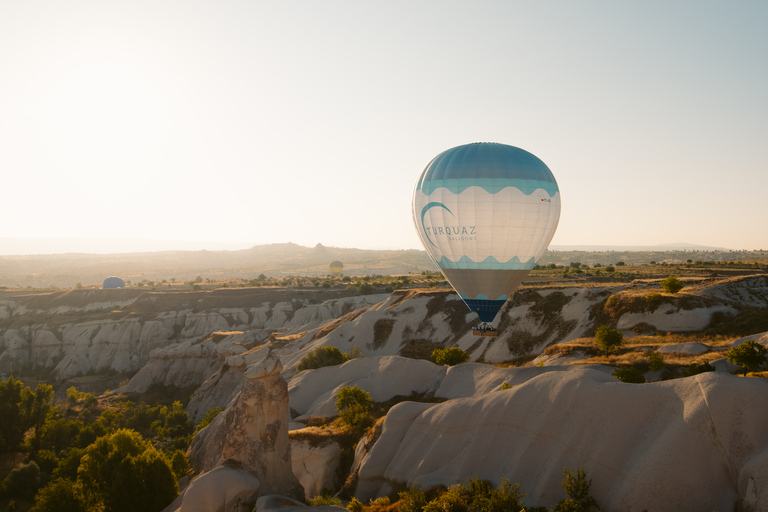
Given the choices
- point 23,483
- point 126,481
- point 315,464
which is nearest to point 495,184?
point 315,464

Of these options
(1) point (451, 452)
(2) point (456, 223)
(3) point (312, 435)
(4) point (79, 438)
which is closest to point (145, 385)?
(4) point (79, 438)

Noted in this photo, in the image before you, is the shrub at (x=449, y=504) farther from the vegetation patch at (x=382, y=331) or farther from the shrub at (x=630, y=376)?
the vegetation patch at (x=382, y=331)

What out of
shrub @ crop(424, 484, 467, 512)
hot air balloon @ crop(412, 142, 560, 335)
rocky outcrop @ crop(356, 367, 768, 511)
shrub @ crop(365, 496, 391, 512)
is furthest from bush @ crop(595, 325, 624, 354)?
shrub @ crop(365, 496, 391, 512)

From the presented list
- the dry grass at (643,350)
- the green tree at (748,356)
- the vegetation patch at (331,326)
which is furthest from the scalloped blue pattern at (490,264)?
the vegetation patch at (331,326)

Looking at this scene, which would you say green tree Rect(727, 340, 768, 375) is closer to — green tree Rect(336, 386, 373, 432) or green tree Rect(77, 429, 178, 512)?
green tree Rect(336, 386, 373, 432)

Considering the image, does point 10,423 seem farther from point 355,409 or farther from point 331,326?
point 331,326

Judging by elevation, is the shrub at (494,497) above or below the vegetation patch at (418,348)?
above

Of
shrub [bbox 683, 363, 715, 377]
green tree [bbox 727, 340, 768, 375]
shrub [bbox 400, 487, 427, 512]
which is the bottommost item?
shrub [bbox 400, 487, 427, 512]
